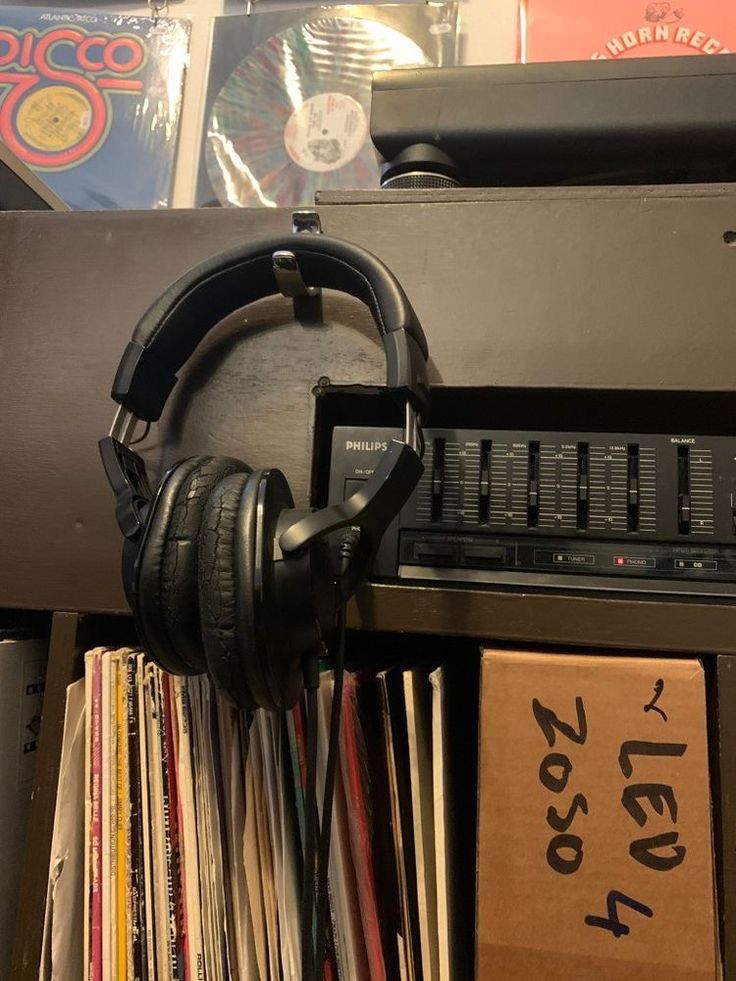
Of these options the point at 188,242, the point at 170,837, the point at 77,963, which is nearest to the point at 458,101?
the point at 188,242

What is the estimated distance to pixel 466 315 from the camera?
0.63 metres

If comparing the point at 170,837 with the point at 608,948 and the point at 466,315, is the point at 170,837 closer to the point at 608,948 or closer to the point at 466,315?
the point at 608,948

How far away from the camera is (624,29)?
3.52ft

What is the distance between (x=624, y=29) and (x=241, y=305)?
818mm

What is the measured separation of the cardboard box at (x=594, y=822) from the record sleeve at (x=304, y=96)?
832 millimetres

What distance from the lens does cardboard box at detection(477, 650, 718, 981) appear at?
50 centimetres

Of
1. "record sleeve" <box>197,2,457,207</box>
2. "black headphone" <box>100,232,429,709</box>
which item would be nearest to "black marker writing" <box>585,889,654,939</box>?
"black headphone" <box>100,232,429,709</box>

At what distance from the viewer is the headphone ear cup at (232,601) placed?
443 mm

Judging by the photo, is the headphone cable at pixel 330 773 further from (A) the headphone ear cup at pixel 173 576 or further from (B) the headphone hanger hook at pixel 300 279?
(B) the headphone hanger hook at pixel 300 279

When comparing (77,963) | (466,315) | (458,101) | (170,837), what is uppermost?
(458,101)

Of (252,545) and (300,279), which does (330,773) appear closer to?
(252,545)

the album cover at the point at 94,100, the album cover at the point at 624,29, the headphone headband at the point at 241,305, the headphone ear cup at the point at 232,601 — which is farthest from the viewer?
the album cover at the point at 94,100

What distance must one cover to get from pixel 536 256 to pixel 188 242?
319mm

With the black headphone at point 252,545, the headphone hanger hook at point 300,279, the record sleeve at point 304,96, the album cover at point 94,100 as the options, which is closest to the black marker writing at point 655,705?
the black headphone at point 252,545
